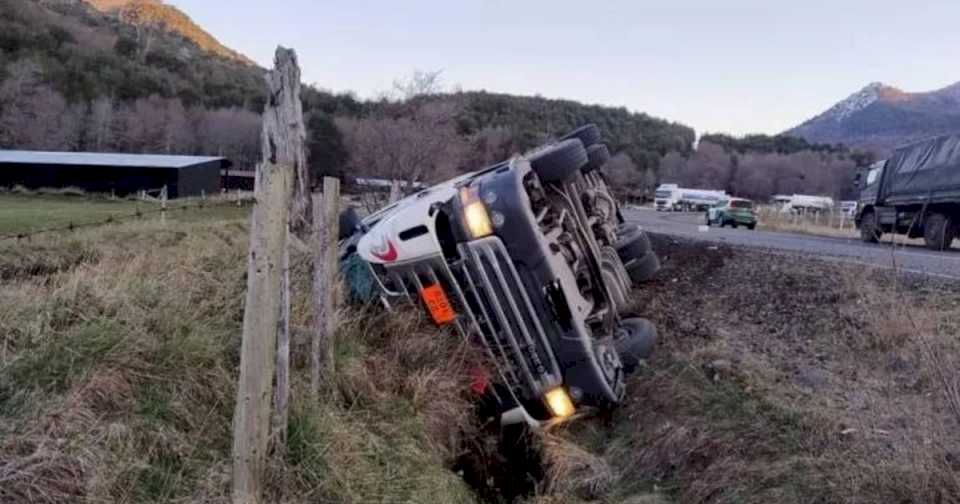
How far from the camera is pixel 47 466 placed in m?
3.16

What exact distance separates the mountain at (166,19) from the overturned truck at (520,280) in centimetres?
16558

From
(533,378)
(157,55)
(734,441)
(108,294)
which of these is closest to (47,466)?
(108,294)

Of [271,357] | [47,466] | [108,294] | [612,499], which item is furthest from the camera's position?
[612,499]

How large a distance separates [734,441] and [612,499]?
850 millimetres

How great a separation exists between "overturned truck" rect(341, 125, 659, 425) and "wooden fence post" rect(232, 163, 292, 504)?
6.41 feet

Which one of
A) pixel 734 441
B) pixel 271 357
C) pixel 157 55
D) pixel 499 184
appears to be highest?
pixel 157 55

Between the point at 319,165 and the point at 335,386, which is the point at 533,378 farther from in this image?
the point at 319,165

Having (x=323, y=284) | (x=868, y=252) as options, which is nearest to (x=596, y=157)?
(x=323, y=284)

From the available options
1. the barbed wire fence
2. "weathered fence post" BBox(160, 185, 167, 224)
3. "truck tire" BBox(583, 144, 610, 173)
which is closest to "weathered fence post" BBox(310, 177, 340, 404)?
the barbed wire fence

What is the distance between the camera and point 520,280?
515 cm

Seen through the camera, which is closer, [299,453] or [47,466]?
[47,466]

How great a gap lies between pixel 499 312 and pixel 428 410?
855 millimetres

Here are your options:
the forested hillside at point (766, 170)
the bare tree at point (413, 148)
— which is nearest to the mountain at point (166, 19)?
the forested hillside at point (766, 170)

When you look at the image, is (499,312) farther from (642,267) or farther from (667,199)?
(667,199)
